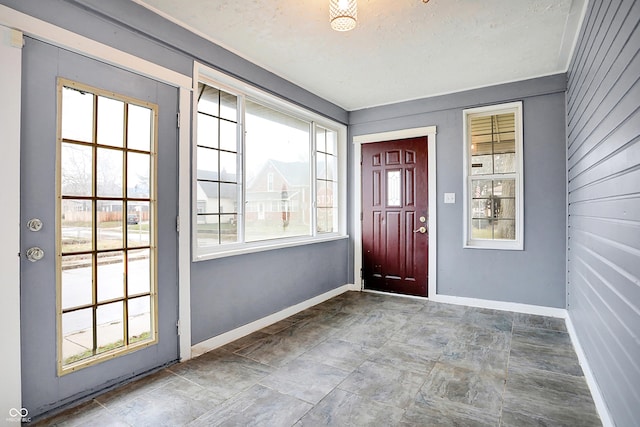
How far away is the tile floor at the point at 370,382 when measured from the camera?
195cm

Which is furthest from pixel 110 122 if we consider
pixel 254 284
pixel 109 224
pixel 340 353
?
pixel 340 353

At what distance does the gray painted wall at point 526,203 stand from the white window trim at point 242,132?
1057 mm

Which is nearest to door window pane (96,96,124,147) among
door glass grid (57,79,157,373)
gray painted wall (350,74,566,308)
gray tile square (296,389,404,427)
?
door glass grid (57,79,157,373)

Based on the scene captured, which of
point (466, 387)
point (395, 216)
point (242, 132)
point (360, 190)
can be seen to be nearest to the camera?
point (466, 387)

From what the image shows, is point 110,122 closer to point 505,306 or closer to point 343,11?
point 343,11

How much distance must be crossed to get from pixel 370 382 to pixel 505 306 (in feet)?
7.78

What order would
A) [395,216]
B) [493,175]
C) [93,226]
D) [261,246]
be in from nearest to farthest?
[93,226] → [261,246] → [493,175] → [395,216]

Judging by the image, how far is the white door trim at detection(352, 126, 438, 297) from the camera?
433 centimetres

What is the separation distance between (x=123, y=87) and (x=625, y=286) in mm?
2941

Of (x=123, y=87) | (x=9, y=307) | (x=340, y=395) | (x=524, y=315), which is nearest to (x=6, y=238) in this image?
(x=9, y=307)

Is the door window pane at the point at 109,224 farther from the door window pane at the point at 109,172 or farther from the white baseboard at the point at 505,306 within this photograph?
the white baseboard at the point at 505,306

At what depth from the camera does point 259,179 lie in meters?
3.55

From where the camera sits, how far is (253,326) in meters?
3.30

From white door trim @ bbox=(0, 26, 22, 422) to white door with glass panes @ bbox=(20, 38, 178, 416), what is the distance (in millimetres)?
46
